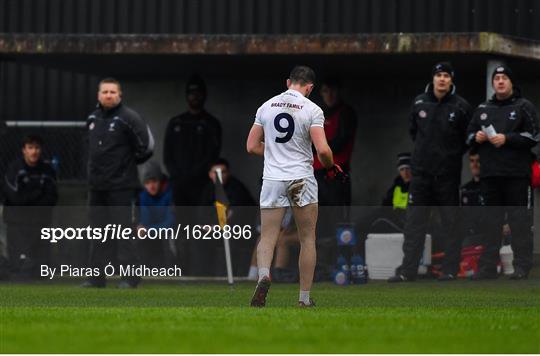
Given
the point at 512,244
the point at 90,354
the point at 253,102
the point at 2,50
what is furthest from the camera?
the point at 253,102

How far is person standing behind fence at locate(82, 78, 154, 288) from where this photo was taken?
1619 centimetres

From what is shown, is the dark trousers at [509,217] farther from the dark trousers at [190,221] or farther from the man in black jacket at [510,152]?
the dark trousers at [190,221]

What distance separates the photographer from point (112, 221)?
53.6 ft

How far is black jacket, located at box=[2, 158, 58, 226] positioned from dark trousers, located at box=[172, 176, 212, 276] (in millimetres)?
1435

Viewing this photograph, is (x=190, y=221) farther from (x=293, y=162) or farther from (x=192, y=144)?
(x=293, y=162)

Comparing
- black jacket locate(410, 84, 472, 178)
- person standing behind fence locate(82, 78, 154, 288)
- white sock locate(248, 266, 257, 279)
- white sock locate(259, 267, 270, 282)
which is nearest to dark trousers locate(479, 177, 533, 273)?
black jacket locate(410, 84, 472, 178)

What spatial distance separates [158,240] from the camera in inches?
665

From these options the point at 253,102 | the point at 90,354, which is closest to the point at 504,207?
the point at 253,102

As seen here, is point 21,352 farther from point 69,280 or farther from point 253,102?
point 253,102

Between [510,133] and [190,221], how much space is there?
12.4ft

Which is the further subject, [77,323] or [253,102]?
[253,102]

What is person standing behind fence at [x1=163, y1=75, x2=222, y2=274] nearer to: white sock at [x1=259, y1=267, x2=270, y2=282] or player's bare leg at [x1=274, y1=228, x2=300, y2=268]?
player's bare leg at [x1=274, y1=228, x2=300, y2=268]

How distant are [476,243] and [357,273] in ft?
4.30

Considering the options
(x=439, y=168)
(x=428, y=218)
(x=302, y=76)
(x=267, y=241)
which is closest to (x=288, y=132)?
(x=302, y=76)
